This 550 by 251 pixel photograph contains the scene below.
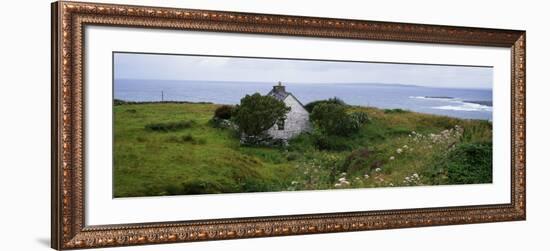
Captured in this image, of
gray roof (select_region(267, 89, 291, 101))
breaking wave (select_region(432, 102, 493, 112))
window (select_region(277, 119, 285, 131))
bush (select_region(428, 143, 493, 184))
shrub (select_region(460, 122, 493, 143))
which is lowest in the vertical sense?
bush (select_region(428, 143, 493, 184))

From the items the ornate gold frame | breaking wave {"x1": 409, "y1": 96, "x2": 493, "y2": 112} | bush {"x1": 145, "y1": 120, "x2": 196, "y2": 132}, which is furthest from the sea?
the ornate gold frame

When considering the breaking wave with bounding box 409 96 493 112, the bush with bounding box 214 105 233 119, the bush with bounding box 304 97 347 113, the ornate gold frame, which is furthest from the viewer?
the breaking wave with bounding box 409 96 493 112

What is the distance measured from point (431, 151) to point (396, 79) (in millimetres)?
551

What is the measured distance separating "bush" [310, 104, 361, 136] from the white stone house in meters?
0.07

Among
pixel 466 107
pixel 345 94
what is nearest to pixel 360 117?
pixel 345 94

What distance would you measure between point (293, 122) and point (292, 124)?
14 millimetres

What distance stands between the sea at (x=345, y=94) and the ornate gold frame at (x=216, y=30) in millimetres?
293

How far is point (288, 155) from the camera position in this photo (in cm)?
533

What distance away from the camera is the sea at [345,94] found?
5.00 metres

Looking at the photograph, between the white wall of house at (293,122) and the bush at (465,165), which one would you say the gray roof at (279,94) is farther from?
the bush at (465,165)

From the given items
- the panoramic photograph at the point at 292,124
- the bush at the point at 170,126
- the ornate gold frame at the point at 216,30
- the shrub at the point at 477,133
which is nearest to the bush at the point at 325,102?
the panoramic photograph at the point at 292,124

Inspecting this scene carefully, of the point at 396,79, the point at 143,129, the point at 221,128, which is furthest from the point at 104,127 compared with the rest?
the point at 396,79

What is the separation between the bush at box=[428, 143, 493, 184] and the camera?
5.82m

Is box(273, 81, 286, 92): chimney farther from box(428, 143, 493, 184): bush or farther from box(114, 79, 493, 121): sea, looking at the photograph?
box(428, 143, 493, 184): bush
